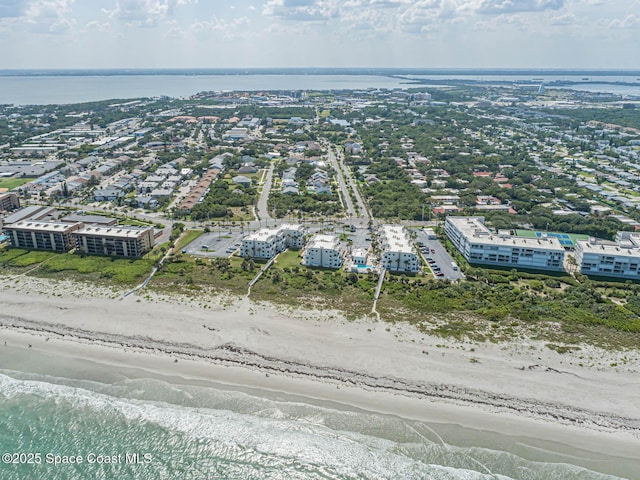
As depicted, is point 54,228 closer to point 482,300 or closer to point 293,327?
point 293,327

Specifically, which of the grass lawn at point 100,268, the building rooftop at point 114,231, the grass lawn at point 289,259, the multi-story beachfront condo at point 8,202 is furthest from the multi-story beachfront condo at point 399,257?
Result: the multi-story beachfront condo at point 8,202

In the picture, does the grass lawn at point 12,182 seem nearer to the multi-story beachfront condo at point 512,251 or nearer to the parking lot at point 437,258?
the parking lot at point 437,258

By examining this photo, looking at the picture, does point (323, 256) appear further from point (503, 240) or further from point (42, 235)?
point (42, 235)

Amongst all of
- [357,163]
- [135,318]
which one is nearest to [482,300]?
[135,318]

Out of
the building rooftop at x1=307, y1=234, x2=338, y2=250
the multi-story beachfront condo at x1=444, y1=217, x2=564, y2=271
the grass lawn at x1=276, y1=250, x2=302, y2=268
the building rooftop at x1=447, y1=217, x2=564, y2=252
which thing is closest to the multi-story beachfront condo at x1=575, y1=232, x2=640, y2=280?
the multi-story beachfront condo at x1=444, y1=217, x2=564, y2=271

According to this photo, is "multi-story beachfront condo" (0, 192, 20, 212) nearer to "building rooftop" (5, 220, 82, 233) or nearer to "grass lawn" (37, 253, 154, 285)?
"building rooftop" (5, 220, 82, 233)

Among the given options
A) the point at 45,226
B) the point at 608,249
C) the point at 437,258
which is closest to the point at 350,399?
the point at 437,258
